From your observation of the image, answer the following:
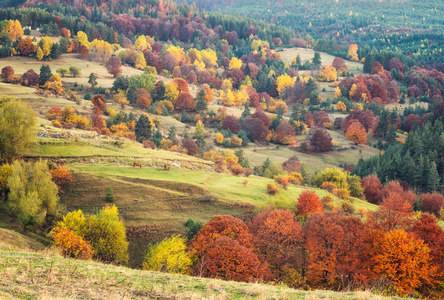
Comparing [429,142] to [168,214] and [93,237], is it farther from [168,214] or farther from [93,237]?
[93,237]

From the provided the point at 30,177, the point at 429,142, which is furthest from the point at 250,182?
the point at 429,142

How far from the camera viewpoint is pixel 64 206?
2051 inches

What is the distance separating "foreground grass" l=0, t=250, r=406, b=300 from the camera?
15117mm

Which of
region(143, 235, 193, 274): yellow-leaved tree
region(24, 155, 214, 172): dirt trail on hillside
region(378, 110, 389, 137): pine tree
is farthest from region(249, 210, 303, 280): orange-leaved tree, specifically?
region(378, 110, 389, 137): pine tree

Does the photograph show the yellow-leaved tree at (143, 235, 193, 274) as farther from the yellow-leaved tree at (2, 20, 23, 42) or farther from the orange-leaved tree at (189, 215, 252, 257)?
the yellow-leaved tree at (2, 20, 23, 42)

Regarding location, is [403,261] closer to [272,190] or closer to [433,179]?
[272,190]

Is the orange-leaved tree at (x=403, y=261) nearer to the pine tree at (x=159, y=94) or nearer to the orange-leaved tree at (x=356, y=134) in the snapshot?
the orange-leaved tree at (x=356, y=134)

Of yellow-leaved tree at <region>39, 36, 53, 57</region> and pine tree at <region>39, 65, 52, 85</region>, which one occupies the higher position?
yellow-leaved tree at <region>39, 36, 53, 57</region>

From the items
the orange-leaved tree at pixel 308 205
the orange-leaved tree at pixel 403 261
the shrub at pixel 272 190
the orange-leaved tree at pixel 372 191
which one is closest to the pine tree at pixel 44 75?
the shrub at pixel 272 190

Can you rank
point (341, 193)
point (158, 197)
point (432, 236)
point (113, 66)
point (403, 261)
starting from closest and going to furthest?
point (403, 261)
point (432, 236)
point (158, 197)
point (341, 193)
point (113, 66)

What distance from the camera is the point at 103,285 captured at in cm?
1691

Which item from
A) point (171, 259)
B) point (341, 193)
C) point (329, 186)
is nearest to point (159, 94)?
point (329, 186)

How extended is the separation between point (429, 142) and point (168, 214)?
9711cm

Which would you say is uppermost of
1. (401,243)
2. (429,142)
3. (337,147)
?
(401,243)
